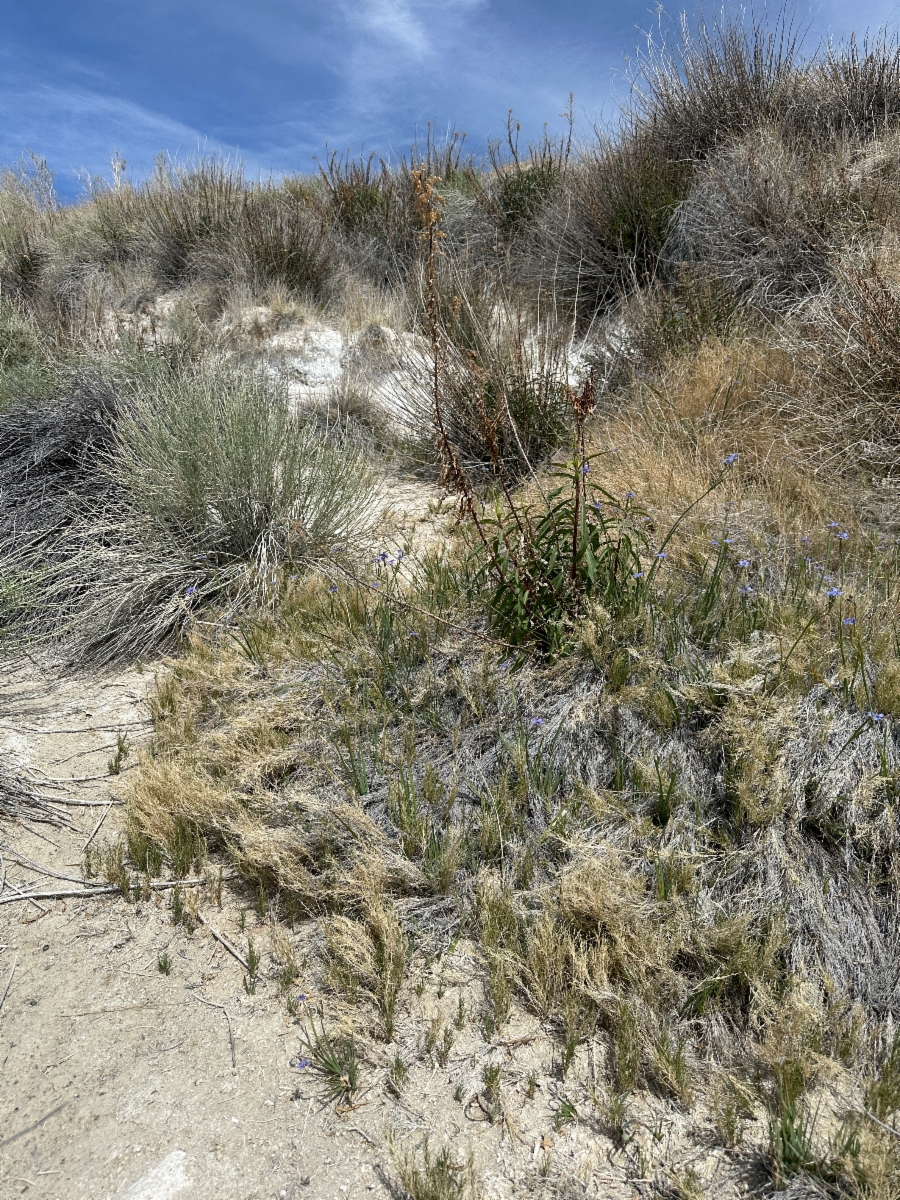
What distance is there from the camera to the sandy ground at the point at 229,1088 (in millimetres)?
1775

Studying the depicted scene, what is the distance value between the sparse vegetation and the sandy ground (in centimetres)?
3

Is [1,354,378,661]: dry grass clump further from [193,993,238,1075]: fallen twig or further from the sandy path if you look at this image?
[193,993,238,1075]: fallen twig

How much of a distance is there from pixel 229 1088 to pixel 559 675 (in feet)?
5.62

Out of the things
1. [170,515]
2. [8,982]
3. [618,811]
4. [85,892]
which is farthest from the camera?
[170,515]

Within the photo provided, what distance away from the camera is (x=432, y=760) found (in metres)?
2.90

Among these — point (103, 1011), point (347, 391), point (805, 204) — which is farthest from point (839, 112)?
point (103, 1011)

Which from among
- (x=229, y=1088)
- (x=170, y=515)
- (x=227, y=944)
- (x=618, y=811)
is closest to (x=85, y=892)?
(x=227, y=944)

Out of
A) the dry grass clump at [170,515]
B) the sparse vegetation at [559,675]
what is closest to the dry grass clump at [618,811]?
the sparse vegetation at [559,675]

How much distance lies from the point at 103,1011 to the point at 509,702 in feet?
5.37

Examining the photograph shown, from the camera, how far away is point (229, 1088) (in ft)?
6.52

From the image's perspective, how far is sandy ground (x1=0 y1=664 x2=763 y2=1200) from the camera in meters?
1.78

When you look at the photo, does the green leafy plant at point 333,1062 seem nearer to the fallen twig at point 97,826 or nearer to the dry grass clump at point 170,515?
the fallen twig at point 97,826

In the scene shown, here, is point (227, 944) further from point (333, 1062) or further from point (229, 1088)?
point (333, 1062)

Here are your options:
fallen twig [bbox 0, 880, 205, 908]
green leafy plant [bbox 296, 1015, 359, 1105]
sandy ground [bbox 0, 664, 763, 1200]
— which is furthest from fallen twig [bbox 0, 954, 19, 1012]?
green leafy plant [bbox 296, 1015, 359, 1105]
